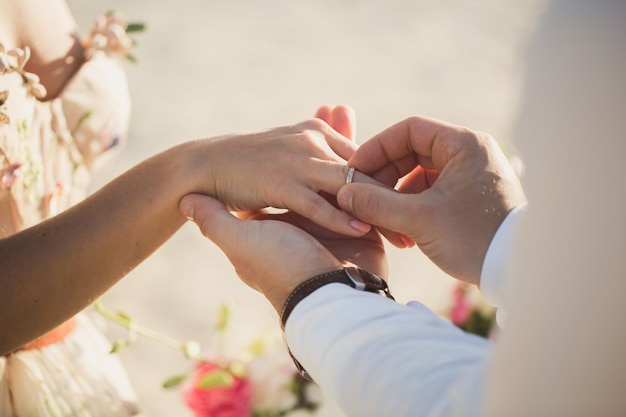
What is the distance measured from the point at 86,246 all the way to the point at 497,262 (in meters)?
0.60

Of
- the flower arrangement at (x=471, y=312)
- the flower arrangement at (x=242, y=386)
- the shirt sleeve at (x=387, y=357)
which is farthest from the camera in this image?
the flower arrangement at (x=471, y=312)

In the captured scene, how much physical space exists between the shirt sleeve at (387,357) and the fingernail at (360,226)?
11.7 inches

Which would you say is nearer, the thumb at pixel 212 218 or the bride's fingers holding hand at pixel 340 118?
the thumb at pixel 212 218

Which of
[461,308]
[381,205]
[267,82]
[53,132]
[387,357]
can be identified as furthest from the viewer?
[267,82]

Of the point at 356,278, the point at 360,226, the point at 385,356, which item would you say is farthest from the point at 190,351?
the point at 385,356

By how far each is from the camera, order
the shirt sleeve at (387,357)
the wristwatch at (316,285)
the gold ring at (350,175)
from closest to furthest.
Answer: the shirt sleeve at (387,357) < the wristwatch at (316,285) < the gold ring at (350,175)

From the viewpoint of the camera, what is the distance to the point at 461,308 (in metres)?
1.56

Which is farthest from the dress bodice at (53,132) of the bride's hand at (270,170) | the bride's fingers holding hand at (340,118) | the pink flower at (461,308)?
the pink flower at (461,308)

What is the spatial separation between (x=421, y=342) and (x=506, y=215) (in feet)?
1.24

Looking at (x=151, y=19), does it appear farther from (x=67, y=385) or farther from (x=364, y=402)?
(x=364, y=402)

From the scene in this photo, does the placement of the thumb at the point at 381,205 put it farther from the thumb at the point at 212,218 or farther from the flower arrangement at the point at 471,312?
the flower arrangement at the point at 471,312

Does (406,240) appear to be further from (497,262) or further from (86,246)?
(86,246)

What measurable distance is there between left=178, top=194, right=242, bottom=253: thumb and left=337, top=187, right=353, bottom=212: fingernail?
163mm

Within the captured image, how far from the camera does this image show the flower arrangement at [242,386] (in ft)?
4.51
